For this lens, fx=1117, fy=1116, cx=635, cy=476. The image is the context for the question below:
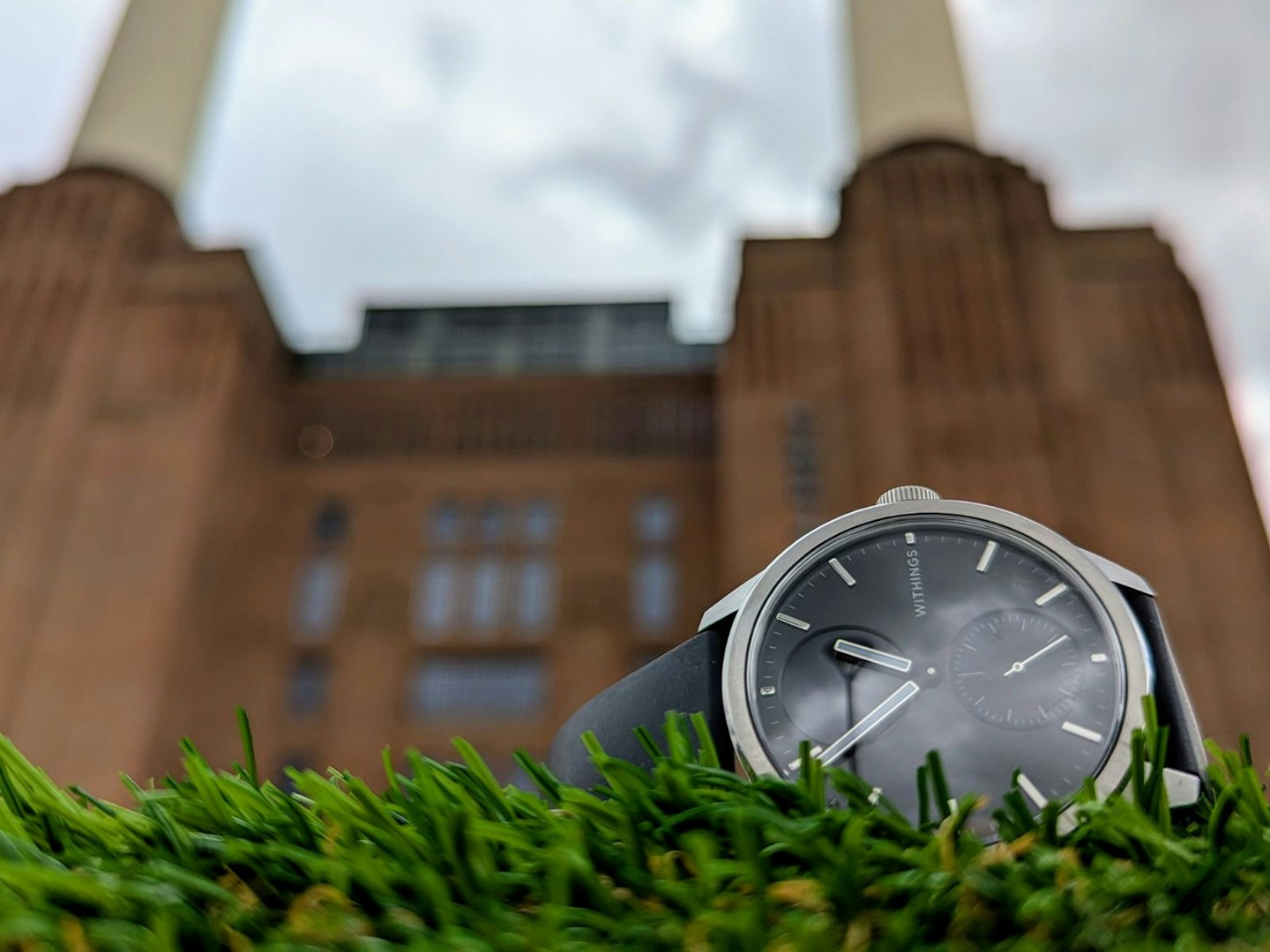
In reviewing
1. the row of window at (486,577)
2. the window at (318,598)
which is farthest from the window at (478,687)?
the window at (318,598)

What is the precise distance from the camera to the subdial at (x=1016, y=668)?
0.98m

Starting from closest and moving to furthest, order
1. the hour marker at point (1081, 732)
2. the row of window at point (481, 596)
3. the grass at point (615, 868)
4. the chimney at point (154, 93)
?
the grass at point (615, 868) → the hour marker at point (1081, 732) → the row of window at point (481, 596) → the chimney at point (154, 93)

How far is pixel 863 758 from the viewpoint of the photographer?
0.98m

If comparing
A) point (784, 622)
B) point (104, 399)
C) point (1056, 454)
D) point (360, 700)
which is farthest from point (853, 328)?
point (784, 622)

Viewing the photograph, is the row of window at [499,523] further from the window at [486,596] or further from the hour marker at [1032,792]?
the hour marker at [1032,792]

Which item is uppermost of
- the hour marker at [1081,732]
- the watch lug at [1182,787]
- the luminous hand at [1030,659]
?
the luminous hand at [1030,659]

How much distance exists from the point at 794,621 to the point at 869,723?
0.14m

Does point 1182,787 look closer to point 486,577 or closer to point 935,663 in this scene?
point 935,663

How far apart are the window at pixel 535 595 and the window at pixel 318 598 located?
310 centimetres

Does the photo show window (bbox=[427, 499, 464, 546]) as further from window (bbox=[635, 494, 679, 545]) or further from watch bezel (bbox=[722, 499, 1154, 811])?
watch bezel (bbox=[722, 499, 1154, 811])

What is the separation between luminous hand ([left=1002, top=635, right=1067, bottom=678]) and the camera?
1.01 m

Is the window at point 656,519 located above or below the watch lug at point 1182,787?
above

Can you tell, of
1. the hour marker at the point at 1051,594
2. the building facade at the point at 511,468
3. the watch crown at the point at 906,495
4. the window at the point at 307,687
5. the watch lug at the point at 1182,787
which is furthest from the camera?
the window at the point at 307,687

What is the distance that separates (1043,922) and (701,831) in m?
0.20
